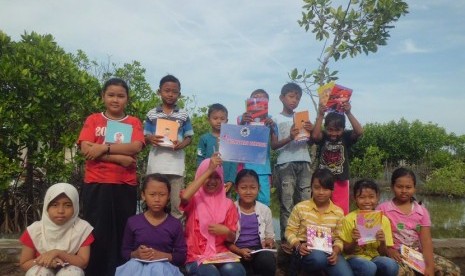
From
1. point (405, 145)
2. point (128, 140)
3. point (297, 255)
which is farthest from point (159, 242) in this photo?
point (405, 145)

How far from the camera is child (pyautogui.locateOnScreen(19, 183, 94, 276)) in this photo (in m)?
3.07

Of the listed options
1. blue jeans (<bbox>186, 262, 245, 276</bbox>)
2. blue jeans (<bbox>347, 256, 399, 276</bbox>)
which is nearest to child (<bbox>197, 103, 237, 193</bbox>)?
blue jeans (<bbox>186, 262, 245, 276</bbox>)

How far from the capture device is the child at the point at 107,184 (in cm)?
347

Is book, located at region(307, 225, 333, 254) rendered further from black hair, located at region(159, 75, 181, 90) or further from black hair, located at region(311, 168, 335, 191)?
black hair, located at region(159, 75, 181, 90)

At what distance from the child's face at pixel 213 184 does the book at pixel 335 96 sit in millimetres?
1329

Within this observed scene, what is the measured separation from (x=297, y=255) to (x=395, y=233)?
947mm

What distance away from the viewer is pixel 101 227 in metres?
3.49

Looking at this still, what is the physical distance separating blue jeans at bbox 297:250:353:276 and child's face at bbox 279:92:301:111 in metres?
1.70

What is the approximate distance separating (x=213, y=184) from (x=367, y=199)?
1.35 m

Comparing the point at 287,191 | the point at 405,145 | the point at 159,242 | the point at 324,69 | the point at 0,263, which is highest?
the point at 405,145

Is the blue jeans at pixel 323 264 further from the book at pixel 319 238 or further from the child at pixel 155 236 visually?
the child at pixel 155 236

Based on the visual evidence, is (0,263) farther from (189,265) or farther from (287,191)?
(287,191)

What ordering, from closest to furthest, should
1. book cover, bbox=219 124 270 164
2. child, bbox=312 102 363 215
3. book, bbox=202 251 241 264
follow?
book, bbox=202 251 241 264
book cover, bbox=219 124 270 164
child, bbox=312 102 363 215

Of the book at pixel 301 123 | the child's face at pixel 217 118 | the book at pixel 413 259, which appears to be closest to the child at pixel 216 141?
the child's face at pixel 217 118
